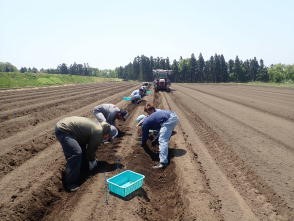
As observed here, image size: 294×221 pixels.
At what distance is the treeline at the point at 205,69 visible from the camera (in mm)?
94438

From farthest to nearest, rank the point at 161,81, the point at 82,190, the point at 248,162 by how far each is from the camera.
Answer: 1. the point at 161,81
2. the point at 248,162
3. the point at 82,190

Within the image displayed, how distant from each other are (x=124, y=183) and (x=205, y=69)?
97.7 meters

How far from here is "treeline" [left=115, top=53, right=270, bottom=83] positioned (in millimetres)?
94438

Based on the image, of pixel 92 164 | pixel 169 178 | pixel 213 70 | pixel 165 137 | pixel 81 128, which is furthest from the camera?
pixel 213 70

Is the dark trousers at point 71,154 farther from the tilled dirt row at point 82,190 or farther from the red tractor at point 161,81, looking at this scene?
the red tractor at point 161,81

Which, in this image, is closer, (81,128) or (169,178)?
(81,128)

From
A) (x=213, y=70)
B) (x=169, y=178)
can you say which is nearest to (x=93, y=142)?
(x=169, y=178)

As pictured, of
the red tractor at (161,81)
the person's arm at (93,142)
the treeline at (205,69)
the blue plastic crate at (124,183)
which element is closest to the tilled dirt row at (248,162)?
the blue plastic crate at (124,183)

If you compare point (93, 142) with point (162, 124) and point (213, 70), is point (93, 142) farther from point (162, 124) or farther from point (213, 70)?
point (213, 70)

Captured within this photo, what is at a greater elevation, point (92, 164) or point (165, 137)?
point (165, 137)

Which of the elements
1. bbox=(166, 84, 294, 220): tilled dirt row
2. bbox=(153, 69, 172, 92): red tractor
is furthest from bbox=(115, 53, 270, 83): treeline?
bbox=(166, 84, 294, 220): tilled dirt row

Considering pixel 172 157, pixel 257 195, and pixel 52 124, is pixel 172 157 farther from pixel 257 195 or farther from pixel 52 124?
pixel 52 124

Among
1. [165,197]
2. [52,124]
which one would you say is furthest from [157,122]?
[52,124]

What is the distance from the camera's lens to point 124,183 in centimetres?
616
